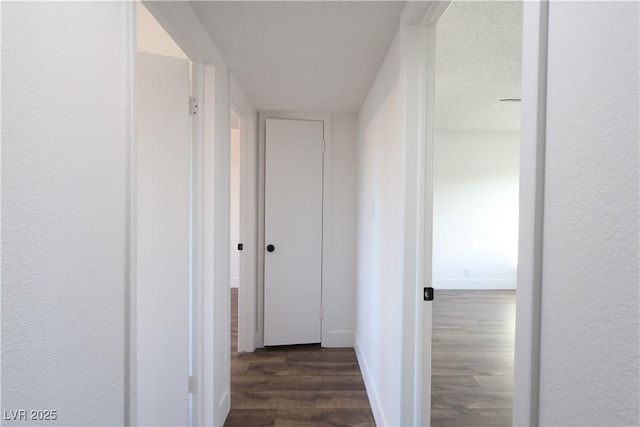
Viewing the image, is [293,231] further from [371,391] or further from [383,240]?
[371,391]

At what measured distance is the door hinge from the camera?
169 cm

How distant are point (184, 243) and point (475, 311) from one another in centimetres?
391

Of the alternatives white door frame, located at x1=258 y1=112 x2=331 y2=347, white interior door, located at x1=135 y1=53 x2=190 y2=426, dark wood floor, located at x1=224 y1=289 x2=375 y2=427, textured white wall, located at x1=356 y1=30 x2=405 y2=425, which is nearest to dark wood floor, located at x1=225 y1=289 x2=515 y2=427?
dark wood floor, located at x1=224 y1=289 x2=375 y2=427

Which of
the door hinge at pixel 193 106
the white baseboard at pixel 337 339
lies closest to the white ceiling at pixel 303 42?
the door hinge at pixel 193 106

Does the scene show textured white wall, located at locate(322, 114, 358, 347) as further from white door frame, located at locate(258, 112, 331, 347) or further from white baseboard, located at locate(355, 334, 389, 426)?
white baseboard, located at locate(355, 334, 389, 426)

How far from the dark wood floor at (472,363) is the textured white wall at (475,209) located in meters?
0.67

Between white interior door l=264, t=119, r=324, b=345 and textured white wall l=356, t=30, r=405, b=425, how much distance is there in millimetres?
548

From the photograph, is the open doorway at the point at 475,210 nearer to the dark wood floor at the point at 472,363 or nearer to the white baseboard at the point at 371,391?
the dark wood floor at the point at 472,363

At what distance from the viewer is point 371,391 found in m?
2.18

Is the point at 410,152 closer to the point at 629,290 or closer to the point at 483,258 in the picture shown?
the point at 629,290

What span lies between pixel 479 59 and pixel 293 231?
85.1 inches

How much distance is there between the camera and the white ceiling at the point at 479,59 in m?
1.75

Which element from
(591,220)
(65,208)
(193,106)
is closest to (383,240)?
(193,106)

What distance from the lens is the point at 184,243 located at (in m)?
1.62
